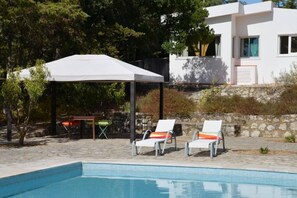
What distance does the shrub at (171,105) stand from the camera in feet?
73.9

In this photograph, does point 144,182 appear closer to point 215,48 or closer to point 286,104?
point 286,104

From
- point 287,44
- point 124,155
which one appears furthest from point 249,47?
point 124,155

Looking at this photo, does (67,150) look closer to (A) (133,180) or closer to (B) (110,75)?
(B) (110,75)

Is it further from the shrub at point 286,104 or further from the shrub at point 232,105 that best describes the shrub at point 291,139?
the shrub at point 232,105

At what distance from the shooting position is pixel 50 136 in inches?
778

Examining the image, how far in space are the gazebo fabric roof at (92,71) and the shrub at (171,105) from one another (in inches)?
170

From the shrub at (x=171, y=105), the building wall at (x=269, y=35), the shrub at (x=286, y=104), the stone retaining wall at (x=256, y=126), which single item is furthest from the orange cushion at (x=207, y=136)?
the building wall at (x=269, y=35)

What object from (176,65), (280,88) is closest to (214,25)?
(176,65)

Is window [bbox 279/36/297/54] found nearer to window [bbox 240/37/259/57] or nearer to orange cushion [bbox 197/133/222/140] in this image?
window [bbox 240/37/259/57]

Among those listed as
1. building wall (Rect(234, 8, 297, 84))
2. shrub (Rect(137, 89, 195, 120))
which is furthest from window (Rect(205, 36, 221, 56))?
shrub (Rect(137, 89, 195, 120))

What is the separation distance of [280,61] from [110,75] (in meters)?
14.3

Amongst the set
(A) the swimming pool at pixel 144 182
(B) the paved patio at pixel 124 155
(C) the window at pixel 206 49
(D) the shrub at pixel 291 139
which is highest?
(C) the window at pixel 206 49

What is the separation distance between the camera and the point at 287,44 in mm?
28234

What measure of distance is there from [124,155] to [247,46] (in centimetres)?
1740
